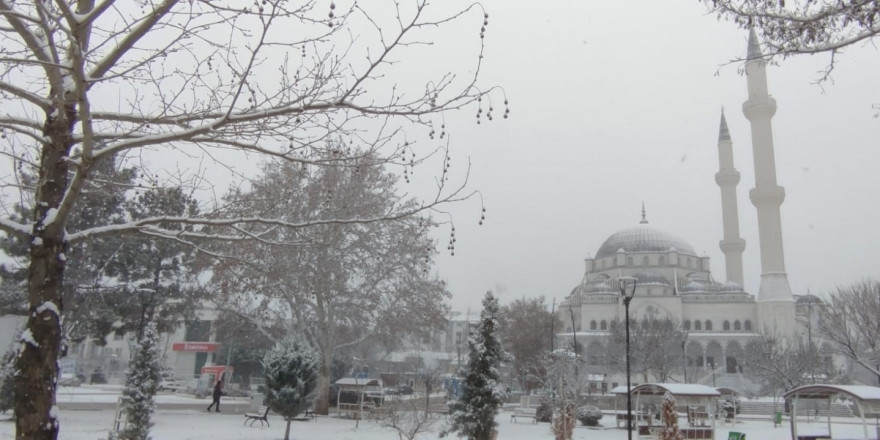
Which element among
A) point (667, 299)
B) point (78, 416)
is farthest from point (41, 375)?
point (667, 299)

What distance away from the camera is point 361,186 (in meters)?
22.3

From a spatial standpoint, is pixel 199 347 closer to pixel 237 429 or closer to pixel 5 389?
pixel 5 389

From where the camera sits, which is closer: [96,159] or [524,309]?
[96,159]

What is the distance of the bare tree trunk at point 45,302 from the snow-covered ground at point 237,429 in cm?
1100

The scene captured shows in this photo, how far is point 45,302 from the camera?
4.61 meters

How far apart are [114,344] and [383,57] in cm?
6778

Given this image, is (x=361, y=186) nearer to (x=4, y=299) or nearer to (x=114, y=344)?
(x=4, y=299)

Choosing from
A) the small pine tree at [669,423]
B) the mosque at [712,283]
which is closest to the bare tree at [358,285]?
the small pine tree at [669,423]

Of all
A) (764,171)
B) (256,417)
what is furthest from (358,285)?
(764,171)

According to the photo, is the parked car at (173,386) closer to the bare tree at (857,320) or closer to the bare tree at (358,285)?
the bare tree at (358,285)

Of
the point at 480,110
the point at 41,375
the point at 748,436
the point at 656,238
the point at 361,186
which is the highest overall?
the point at 656,238

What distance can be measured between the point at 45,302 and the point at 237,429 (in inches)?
548

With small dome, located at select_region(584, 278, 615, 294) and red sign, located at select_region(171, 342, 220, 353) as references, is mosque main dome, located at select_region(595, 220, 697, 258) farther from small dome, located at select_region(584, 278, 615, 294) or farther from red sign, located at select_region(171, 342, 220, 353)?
red sign, located at select_region(171, 342, 220, 353)

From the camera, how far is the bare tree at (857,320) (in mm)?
25062
